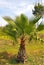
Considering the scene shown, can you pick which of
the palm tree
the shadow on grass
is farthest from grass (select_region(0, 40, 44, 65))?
the palm tree

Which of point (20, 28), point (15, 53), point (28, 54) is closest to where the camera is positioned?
point (20, 28)

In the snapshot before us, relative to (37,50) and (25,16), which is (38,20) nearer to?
(25,16)

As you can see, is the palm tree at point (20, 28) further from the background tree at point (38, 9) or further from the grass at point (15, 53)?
the background tree at point (38, 9)

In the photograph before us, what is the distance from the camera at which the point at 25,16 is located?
1875cm

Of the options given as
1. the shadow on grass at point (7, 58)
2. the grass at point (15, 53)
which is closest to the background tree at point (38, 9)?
the grass at point (15, 53)

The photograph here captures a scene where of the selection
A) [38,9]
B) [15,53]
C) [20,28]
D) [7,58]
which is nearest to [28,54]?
[15,53]

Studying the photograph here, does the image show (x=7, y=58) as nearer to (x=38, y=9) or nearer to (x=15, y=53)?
(x=15, y=53)

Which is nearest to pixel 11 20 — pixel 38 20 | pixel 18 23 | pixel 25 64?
pixel 18 23

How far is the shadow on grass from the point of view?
18.8m

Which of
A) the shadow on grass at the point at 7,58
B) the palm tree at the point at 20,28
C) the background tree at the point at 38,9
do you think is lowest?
the shadow on grass at the point at 7,58

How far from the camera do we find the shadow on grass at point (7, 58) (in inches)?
738

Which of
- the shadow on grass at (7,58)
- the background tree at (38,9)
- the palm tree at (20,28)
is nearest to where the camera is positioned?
the palm tree at (20,28)

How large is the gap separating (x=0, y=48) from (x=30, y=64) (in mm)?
5058

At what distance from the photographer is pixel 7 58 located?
1956cm
